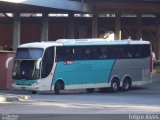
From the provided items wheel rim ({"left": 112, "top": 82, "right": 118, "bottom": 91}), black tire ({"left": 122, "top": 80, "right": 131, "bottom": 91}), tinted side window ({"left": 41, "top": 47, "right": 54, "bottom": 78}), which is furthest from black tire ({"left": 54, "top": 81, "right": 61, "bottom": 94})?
black tire ({"left": 122, "top": 80, "right": 131, "bottom": 91})

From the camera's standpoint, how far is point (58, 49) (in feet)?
113

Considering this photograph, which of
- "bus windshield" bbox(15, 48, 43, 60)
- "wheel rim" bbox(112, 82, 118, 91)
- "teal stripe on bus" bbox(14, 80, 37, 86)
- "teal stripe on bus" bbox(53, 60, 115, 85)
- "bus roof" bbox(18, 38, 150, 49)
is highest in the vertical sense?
"bus roof" bbox(18, 38, 150, 49)

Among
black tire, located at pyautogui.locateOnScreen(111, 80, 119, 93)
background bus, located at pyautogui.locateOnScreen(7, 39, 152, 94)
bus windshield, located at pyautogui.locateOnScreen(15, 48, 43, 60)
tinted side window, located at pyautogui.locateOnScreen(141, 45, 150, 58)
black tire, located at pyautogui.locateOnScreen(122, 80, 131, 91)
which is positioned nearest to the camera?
bus windshield, located at pyautogui.locateOnScreen(15, 48, 43, 60)

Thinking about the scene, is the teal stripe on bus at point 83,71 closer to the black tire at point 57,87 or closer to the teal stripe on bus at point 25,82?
the black tire at point 57,87

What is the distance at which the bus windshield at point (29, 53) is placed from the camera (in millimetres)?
33656

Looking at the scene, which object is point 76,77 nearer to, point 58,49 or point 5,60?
point 58,49

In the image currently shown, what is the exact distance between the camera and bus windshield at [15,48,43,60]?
1325 inches

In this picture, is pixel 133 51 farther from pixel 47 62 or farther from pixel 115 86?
pixel 47 62

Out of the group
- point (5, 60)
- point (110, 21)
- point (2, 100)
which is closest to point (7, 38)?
point (110, 21)

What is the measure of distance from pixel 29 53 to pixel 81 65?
3.43 m

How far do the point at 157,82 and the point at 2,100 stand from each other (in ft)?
72.0

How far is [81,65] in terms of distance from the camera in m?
35.6

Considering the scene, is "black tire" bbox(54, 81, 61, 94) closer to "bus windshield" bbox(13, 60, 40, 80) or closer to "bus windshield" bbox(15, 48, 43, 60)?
"bus windshield" bbox(13, 60, 40, 80)

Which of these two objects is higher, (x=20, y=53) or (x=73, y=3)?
(x=73, y=3)
